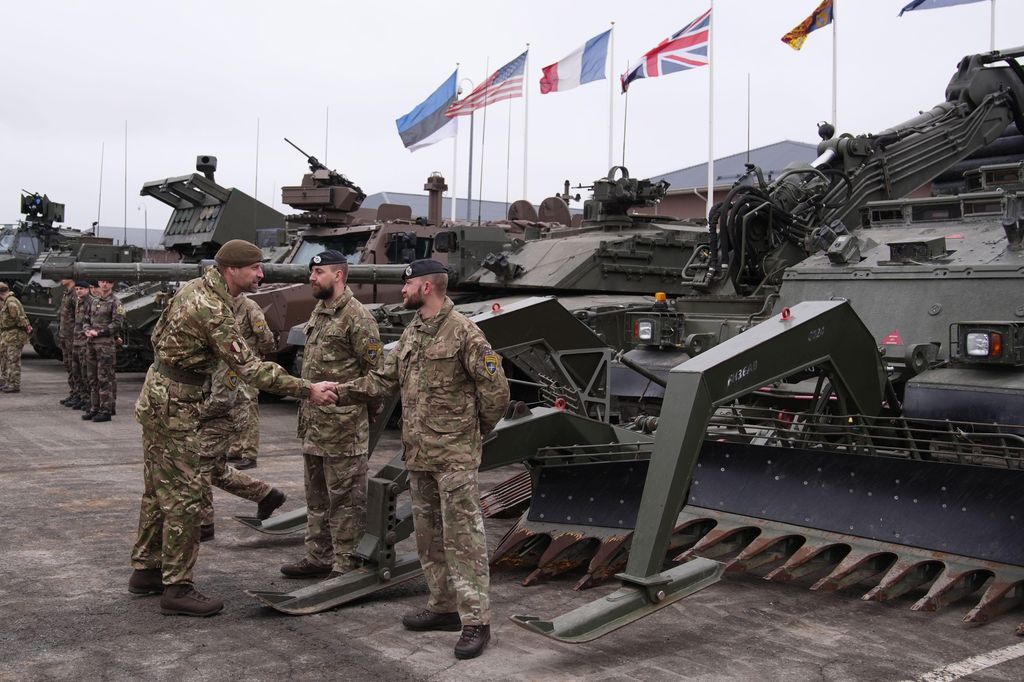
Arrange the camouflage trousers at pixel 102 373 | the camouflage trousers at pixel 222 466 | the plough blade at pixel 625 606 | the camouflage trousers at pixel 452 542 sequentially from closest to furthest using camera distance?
the plough blade at pixel 625 606, the camouflage trousers at pixel 452 542, the camouflage trousers at pixel 222 466, the camouflage trousers at pixel 102 373

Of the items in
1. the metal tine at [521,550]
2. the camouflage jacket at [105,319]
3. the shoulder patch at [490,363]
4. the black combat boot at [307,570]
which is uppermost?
the camouflage jacket at [105,319]

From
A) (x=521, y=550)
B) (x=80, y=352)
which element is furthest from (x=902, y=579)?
(x=80, y=352)

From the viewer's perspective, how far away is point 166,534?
17.5 feet

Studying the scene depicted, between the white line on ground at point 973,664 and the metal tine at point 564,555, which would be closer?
the white line on ground at point 973,664

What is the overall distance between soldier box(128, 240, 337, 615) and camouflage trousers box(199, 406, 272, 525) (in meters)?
0.43

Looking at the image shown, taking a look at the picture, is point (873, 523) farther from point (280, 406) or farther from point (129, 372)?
point (129, 372)

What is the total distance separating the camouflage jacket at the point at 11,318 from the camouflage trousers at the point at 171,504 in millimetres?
12238

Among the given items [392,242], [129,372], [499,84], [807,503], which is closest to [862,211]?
[807,503]

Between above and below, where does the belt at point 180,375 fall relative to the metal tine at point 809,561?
above

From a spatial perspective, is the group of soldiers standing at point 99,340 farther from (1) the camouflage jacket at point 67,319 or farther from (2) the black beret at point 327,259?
(2) the black beret at point 327,259

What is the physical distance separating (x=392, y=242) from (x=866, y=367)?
32.5 feet

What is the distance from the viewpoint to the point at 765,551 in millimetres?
5641

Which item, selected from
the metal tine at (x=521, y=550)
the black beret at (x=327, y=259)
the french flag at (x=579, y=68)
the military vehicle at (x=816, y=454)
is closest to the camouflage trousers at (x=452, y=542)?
the military vehicle at (x=816, y=454)

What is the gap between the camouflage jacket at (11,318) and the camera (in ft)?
53.7
